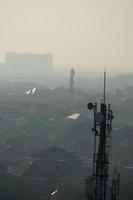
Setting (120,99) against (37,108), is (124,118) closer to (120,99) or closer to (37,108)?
(37,108)

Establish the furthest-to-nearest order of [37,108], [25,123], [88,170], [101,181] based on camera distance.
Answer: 1. [37,108]
2. [25,123]
3. [88,170]
4. [101,181]

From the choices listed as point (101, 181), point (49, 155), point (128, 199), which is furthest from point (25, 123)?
point (101, 181)

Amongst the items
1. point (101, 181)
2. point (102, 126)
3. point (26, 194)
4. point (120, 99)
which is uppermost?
point (102, 126)

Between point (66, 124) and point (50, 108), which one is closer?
point (66, 124)

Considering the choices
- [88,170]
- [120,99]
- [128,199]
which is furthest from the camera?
[120,99]

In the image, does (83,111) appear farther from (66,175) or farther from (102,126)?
(102,126)

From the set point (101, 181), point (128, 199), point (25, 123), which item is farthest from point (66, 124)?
point (101, 181)

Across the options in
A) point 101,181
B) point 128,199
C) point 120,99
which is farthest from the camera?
point 120,99

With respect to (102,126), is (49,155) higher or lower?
lower

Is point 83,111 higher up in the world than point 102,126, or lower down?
lower down
